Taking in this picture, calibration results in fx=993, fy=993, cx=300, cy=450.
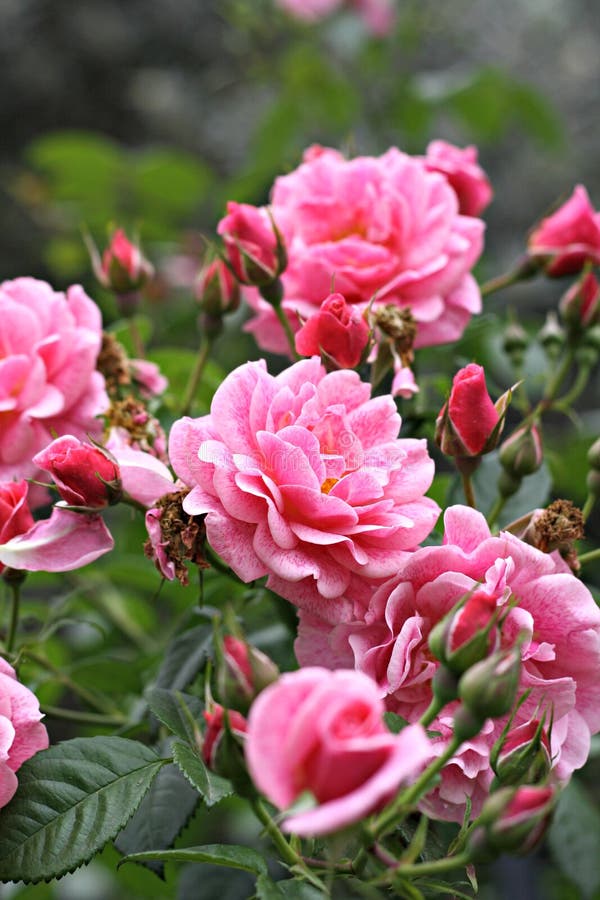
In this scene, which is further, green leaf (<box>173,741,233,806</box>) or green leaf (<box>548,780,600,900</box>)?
green leaf (<box>548,780,600,900</box>)

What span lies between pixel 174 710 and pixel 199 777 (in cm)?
6

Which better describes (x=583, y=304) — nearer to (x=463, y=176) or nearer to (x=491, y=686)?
(x=463, y=176)

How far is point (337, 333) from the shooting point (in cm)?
50

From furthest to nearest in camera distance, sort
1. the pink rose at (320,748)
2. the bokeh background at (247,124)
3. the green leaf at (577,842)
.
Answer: the bokeh background at (247,124) < the green leaf at (577,842) < the pink rose at (320,748)

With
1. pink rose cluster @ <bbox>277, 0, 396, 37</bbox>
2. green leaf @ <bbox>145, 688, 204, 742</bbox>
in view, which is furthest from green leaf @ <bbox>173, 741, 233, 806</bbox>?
pink rose cluster @ <bbox>277, 0, 396, 37</bbox>

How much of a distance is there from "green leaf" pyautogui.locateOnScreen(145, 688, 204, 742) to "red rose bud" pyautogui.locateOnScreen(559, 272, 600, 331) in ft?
1.23

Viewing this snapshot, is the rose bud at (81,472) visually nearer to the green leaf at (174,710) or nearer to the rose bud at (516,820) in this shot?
the green leaf at (174,710)

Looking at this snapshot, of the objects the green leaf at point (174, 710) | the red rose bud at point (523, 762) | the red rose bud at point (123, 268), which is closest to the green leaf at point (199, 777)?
the green leaf at point (174, 710)

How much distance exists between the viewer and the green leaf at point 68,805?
0.45 meters

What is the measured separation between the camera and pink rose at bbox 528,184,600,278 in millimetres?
698

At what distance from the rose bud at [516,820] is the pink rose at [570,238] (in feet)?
1.48

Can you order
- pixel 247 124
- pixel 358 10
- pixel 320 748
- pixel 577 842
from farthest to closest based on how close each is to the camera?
pixel 247 124 < pixel 358 10 < pixel 577 842 < pixel 320 748

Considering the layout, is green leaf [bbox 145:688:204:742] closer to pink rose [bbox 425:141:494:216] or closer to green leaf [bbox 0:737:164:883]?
green leaf [bbox 0:737:164:883]

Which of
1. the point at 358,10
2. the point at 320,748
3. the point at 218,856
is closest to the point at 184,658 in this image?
the point at 218,856
